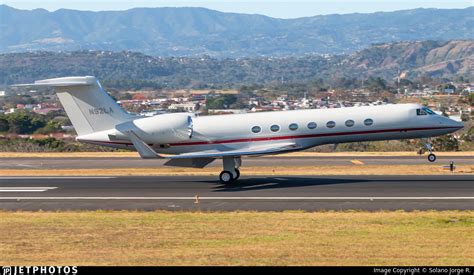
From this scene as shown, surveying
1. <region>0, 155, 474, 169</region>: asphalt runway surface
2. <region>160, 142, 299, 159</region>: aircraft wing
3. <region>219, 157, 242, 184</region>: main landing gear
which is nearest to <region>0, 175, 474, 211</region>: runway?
<region>219, 157, 242, 184</region>: main landing gear

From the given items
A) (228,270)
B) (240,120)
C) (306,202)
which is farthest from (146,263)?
(240,120)

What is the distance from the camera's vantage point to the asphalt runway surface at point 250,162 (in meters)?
42.3

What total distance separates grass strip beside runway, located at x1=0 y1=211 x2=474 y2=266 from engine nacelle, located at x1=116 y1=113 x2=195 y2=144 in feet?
28.0

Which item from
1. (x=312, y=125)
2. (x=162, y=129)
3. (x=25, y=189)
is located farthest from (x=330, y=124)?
(x=25, y=189)

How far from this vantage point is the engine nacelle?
3322 centimetres

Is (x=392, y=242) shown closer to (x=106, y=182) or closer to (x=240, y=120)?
(x=240, y=120)

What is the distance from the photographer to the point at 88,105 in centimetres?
3359

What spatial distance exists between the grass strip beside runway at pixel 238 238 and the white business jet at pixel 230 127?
8.56 meters

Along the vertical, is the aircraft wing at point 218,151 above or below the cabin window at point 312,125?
below

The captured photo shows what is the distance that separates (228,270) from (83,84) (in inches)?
769

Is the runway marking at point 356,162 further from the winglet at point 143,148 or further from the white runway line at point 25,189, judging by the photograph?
the white runway line at point 25,189

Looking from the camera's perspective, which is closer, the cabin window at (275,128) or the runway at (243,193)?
the runway at (243,193)

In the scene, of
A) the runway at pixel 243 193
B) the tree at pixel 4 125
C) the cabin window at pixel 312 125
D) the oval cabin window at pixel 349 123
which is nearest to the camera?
the runway at pixel 243 193

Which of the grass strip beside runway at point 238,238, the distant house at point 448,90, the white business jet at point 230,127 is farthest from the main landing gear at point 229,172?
the distant house at point 448,90
